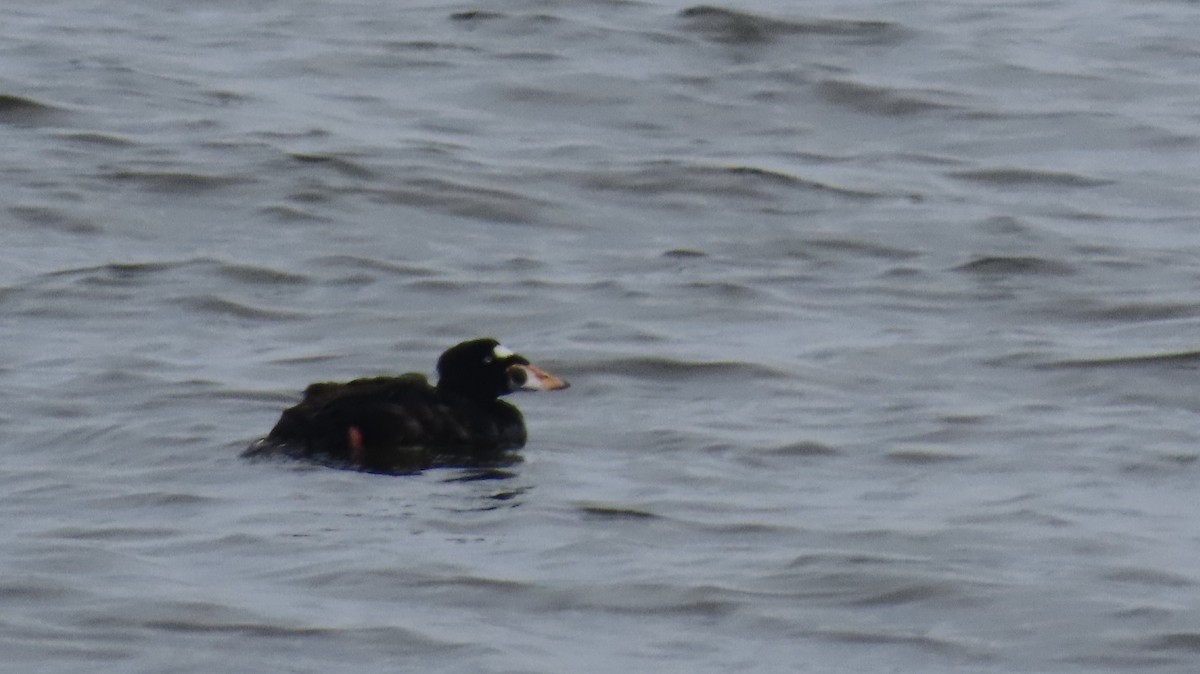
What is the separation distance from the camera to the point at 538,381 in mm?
12320

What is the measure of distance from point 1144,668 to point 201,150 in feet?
33.9

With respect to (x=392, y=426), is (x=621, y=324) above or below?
below

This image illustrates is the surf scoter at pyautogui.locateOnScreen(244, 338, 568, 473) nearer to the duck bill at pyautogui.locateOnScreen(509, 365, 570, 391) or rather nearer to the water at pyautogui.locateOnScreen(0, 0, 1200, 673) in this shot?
the duck bill at pyautogui.locateOnScreen(509, 365, 570, 391)

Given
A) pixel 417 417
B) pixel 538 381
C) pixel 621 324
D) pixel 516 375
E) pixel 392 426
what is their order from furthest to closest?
pixel 621 324 → pixel 538 381 → pixel 516 375 → pixel 417 417 → pixel 392 426

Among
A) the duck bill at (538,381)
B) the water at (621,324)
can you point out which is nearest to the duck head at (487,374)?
the duck bill at (538,381)

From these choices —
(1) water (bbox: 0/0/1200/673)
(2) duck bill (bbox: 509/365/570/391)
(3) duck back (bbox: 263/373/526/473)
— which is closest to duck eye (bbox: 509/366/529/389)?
(2) duck bill (bbox: 509/365/570/391)

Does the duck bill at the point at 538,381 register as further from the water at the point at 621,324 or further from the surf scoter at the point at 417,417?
the water at the point at 621,324

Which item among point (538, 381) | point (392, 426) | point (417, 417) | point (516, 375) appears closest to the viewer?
point (392, 426)

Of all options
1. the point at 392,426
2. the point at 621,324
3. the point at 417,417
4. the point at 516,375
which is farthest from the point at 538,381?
the point at 621,324

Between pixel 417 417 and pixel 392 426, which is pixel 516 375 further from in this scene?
pixel 392 426

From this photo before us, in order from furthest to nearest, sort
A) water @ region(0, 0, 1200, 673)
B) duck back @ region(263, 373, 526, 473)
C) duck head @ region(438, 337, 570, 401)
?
duck head @ region(438, 337, 570, 401), duck back @ region(263, 373, 526, 473), water @ region(0, 0, 1200, 673)

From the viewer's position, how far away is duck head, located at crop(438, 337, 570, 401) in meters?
12.2

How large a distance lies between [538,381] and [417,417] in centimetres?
73

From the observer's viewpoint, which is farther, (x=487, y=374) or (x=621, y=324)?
(x=621, y=324)
